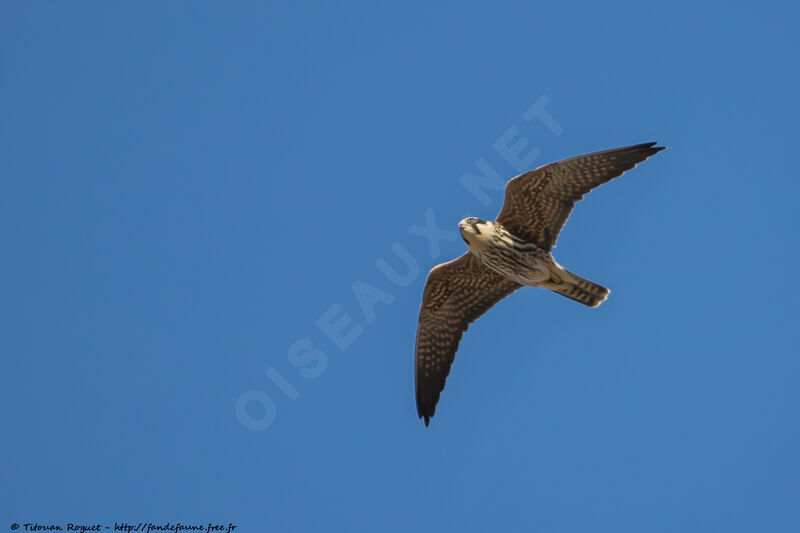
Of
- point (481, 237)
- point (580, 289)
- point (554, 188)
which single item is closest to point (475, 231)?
point (481, 237)

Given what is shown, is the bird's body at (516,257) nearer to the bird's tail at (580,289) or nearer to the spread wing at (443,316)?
the bird's tail at (580,289)

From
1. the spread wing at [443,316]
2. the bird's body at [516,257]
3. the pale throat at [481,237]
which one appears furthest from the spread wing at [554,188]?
the spread wing at [443,316]

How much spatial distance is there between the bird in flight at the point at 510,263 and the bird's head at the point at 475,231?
0.5 inches

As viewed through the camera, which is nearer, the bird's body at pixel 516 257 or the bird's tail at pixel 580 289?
the bird's body at pixel 516 257

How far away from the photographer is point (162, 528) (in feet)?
48.9

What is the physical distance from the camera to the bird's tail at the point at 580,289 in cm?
1253

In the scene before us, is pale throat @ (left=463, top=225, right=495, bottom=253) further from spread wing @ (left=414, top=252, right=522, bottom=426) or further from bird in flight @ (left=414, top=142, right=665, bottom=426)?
spread wing @ (left=414, top=252, right=522, bottom=426)

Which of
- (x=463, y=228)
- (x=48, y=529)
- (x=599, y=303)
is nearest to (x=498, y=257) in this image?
(x=463, y=228)

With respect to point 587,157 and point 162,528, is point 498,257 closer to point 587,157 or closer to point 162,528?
point 587,157

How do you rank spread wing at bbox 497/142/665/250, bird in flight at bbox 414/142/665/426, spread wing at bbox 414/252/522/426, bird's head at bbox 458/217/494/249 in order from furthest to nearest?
spread wing at bbox 414/252/522/426, bird's head at bbox 458/217/494/249, bird in flight at bbox 414/142/665/426, spread wing at bbox 497/142/665/250

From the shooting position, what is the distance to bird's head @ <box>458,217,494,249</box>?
1219cm

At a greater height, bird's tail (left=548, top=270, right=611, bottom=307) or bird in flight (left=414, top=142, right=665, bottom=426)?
bird in flight (left=414, top=142, right=665, bottom=426)

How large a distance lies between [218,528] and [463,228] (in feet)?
22.4

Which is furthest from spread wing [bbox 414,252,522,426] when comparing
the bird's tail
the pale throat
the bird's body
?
the pale throat
